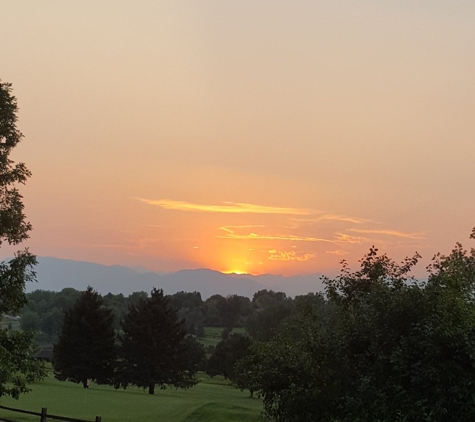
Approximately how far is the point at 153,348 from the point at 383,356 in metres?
58.2

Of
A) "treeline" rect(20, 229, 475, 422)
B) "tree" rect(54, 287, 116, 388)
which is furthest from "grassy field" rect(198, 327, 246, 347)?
"treeline" rect(20, 229, 475, 422)

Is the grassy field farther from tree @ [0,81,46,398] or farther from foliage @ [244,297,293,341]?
tree @ [0,81,46,398]

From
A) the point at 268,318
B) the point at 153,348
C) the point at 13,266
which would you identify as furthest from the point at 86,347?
the point at 13,266

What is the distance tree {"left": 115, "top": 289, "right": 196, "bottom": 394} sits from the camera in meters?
69.6

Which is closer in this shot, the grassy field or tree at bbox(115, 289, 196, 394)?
tree at bbox(115, 289, 196, 394)

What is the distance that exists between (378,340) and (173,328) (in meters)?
58.5

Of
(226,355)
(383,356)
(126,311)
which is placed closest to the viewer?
(383,356)

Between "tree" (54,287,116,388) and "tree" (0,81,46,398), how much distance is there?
46.2 meters

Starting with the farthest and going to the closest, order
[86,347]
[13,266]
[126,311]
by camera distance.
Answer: [126,311] < [86,347] < [13,266]

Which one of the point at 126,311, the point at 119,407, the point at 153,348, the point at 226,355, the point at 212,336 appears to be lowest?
A: the point at 212,336

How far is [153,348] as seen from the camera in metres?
70.4

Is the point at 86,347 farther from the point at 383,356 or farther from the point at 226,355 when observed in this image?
the point at 383,356

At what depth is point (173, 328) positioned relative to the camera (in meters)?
72.0

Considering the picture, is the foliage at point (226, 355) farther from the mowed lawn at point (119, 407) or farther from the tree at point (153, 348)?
the mowed lawn at point (119, 407)
